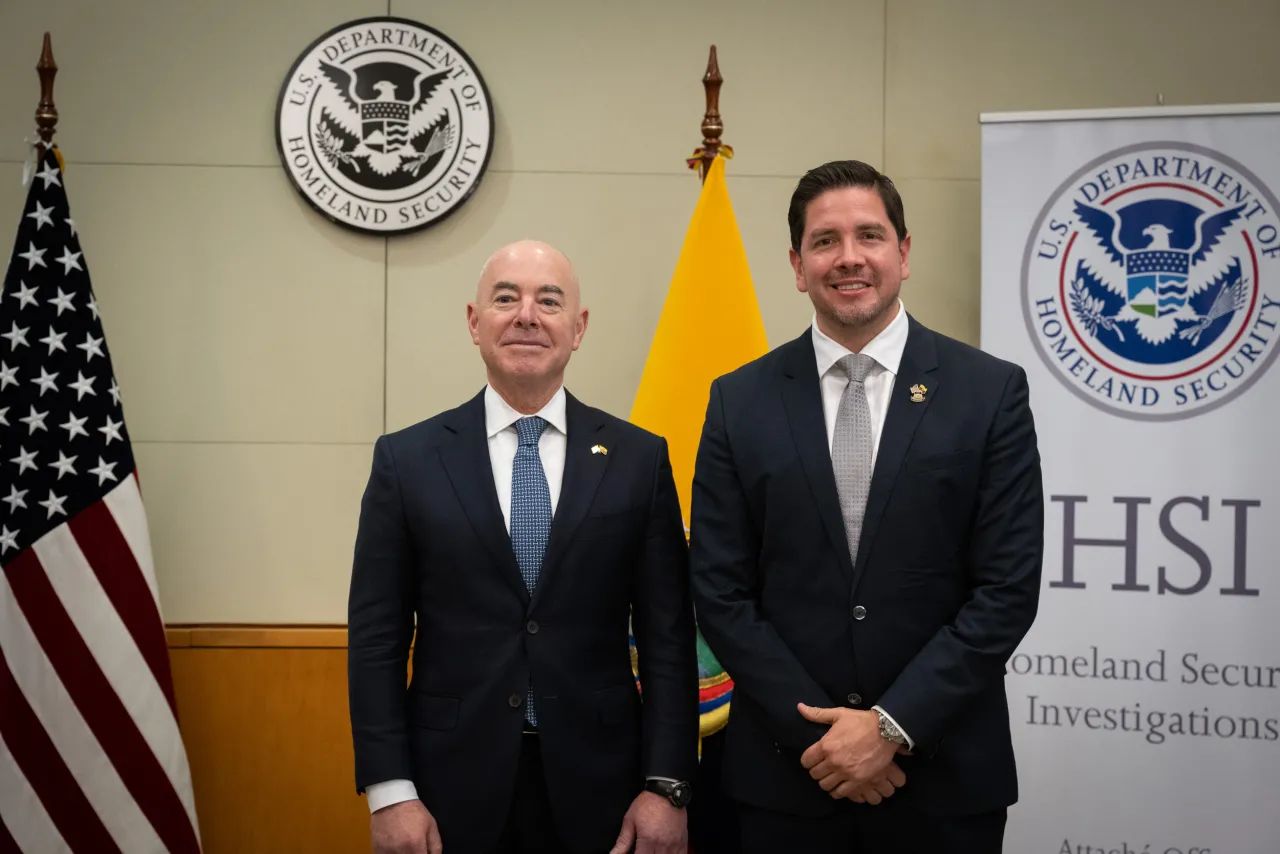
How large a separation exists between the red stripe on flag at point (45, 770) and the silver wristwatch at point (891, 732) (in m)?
2.13

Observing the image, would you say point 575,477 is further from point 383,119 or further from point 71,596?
point 383,119

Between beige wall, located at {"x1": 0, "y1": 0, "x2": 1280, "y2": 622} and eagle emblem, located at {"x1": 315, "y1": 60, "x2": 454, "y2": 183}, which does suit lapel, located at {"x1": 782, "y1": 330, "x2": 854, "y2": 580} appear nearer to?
beige wall, located at {"x1": 0, "y1": 0, "x2": 1280, "y2": 622}

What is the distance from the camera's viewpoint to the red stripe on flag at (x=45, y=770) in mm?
2562

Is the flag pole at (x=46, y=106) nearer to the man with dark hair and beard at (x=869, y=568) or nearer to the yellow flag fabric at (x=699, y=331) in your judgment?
the yellow flag fabric at (x=699, y=331)

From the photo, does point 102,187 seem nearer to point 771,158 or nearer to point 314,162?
point 314,162

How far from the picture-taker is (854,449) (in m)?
1.61

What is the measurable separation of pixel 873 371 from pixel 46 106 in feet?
7.76

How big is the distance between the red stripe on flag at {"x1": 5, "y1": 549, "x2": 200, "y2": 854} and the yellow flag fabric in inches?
60.6

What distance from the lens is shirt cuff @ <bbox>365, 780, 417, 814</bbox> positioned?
5.18ft

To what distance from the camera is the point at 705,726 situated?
2.43m

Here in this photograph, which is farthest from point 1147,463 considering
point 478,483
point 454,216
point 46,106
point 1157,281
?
point 46,106

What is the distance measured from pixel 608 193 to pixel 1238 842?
2502 millimetres

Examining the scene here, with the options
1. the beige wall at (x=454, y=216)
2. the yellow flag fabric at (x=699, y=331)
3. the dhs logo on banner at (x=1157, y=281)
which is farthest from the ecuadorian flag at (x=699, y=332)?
the dhs logo on banner at (x=1157, y=281)

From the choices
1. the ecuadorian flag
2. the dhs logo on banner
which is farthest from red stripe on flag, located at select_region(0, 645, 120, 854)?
the dhs logo on banner
